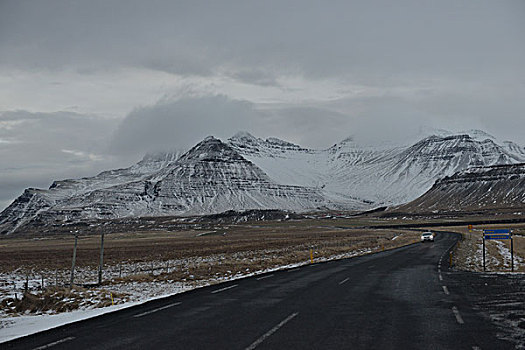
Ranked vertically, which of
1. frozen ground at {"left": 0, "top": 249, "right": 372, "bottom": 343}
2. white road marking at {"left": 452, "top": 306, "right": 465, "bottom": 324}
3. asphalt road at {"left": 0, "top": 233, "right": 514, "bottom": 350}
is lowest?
frozen ground at {"left": 0, "top": 249, "right": 372, "bottom": 343}

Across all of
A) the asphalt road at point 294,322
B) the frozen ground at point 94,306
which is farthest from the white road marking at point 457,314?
the frozen ground at point 94,306

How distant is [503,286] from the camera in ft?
62.7

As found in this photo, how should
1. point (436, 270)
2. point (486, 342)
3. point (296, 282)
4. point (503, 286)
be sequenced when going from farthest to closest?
point (436, 270), point (296, 282), point (503, 286), point (486, 342)

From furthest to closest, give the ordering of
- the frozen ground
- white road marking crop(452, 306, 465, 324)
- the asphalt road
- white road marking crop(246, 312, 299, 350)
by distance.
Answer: the frozen ground
white road marking crop(452, 306, 465, 324)
the asphalt road
white road marking crop(246, 312, 299, 350)

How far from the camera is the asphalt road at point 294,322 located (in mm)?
10812

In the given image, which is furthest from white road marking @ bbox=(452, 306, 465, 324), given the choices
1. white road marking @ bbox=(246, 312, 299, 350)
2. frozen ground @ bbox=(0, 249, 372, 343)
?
frozen ground @ bbox=(0, 249, 372, 343)

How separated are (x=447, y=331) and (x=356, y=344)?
255 centimetres

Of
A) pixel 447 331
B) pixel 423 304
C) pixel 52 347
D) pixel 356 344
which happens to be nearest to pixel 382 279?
pixel 423 304

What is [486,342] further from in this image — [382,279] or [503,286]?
[382,279]

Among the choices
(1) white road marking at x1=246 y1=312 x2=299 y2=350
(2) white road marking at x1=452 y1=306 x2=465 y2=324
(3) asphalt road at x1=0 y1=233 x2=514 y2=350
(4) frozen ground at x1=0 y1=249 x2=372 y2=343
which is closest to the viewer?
(1) white road marking at x1=246 y1=312 x2=299 y2=350

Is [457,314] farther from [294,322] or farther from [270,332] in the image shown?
[270,332]

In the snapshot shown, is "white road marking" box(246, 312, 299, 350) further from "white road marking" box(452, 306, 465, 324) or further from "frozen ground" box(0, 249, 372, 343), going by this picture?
"frozen ground" box(0, 249, 372, 343)

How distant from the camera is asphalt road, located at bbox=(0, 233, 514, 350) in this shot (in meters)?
10.8

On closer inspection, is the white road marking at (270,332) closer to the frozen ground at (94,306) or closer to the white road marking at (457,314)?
the white road marking at (457,314)
